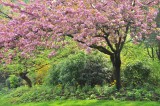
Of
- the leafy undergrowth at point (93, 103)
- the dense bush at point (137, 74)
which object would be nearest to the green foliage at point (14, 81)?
the leafy undergrowth at point (93, 103)

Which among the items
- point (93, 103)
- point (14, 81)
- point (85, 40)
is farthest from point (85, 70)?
point (14, 81)

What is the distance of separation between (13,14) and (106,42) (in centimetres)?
383

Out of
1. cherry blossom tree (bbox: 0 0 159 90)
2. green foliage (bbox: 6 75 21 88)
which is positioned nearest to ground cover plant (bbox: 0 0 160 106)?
cherry blossom tree (bbox: 0 0 159 90)

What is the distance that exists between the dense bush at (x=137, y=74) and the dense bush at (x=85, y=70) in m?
1.27

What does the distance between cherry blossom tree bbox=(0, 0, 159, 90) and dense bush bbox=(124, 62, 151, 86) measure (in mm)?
2700

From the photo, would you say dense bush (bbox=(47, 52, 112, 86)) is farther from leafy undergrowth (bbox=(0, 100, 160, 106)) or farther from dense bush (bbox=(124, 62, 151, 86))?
leafy undergrowth (bbox=(0, 100, 160, 106))

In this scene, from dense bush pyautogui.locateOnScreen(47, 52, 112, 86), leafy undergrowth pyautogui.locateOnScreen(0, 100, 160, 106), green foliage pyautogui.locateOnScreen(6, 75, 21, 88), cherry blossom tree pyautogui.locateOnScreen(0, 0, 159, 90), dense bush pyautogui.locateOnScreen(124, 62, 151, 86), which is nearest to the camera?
cherry blossom tree pyautogui.locateOnScreen(0, 0, 159, 90)

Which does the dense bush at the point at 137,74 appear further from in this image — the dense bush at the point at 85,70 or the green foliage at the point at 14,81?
the green foliage at the point at 14,81

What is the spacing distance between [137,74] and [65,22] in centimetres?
529

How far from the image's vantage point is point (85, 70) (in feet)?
43.7

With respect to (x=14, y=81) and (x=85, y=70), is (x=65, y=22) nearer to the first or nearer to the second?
(x=85, y=70)

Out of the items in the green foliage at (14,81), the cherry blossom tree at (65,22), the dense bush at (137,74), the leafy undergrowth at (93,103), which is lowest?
the leafy undergrowth at (93,103)

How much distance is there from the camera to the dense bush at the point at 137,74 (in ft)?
40.8

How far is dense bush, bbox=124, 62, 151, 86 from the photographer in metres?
12.4
